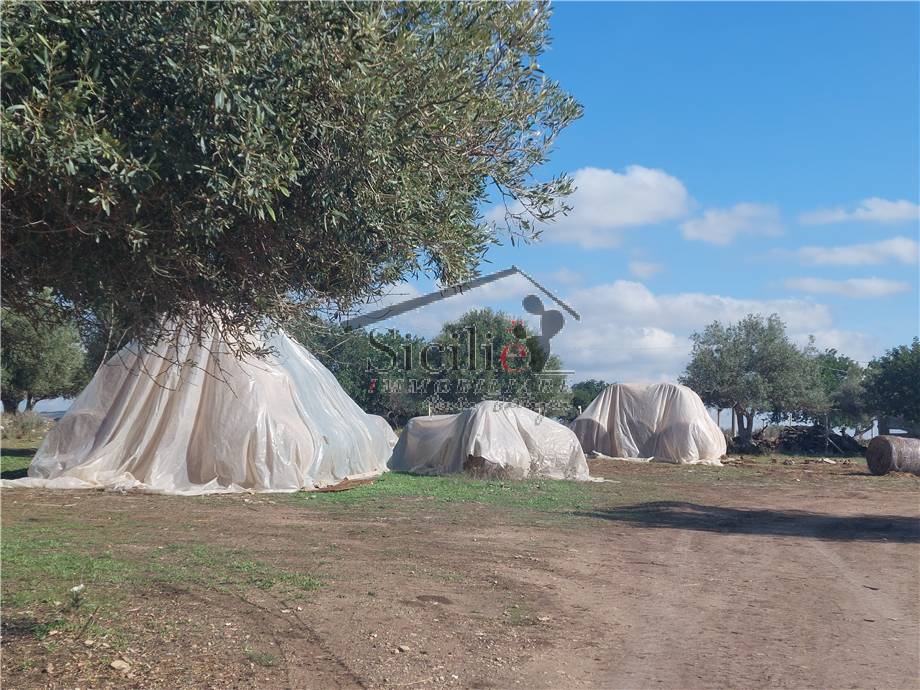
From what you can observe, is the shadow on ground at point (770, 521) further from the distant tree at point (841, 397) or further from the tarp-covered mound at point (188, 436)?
the distant tree at point (841, 397)

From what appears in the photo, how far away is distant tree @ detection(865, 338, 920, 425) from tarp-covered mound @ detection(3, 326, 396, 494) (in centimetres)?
3476

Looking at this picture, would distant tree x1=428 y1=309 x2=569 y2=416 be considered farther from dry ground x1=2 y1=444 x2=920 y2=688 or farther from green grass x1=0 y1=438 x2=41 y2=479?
green grass x1=0 y1=438 x2=41 y2=479

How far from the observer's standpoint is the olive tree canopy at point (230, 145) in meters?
3.98

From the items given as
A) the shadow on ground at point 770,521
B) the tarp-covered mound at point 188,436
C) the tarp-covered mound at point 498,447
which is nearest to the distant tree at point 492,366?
the tarp-covered mound at point 498,447

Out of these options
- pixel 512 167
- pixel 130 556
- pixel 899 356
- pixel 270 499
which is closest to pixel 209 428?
pixel 270 499

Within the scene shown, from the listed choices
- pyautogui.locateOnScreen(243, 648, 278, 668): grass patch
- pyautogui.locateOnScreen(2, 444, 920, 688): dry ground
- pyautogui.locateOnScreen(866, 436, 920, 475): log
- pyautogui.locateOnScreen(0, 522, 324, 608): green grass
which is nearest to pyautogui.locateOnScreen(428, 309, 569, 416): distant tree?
pyautogui.locateOnScreen(866, 436, 920, 475): log

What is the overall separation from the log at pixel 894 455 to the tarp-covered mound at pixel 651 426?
5.36 m

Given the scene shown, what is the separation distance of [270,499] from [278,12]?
41.1 feet

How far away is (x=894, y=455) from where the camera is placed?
25.9 metres

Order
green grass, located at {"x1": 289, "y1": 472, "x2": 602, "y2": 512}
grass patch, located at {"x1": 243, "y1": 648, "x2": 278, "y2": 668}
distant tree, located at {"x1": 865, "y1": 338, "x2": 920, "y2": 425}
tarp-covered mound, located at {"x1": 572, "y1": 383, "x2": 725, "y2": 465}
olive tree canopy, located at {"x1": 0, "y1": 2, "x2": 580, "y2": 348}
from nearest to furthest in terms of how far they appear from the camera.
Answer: olive tree canopy, located at {"x1": 0, "y1": 2, "x2": 580, "y2": 348} < grass patch, located at {"x1": 243, "y1": 648, "x2": 278, "y2": 668} < green grass, located at {"x1": 289, "y1": 472, "x2": 602, "y2": 512} < tarp-covered mound, located at {"x1": 572, "y1": 383, "x2": 725, "y2": 465} < distant tree, located at {"x1": 865, "y1": 338, "x2": 920, "y2": 425}

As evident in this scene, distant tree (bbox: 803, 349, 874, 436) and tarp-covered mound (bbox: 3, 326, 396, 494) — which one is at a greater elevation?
distant tree (bbox: 803, 349, 874, 436)

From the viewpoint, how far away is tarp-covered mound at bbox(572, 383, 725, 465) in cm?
3039

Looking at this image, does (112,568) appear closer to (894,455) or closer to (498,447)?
A: (498,447)

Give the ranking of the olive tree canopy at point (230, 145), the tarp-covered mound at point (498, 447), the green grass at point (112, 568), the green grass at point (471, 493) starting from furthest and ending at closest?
1. the tarp-covered mound at point (498, 447)
2. the green grass at point (471, 493)
3. the green grass at point (112, 568)
4. the olive tree canopy at point (230, 145)
